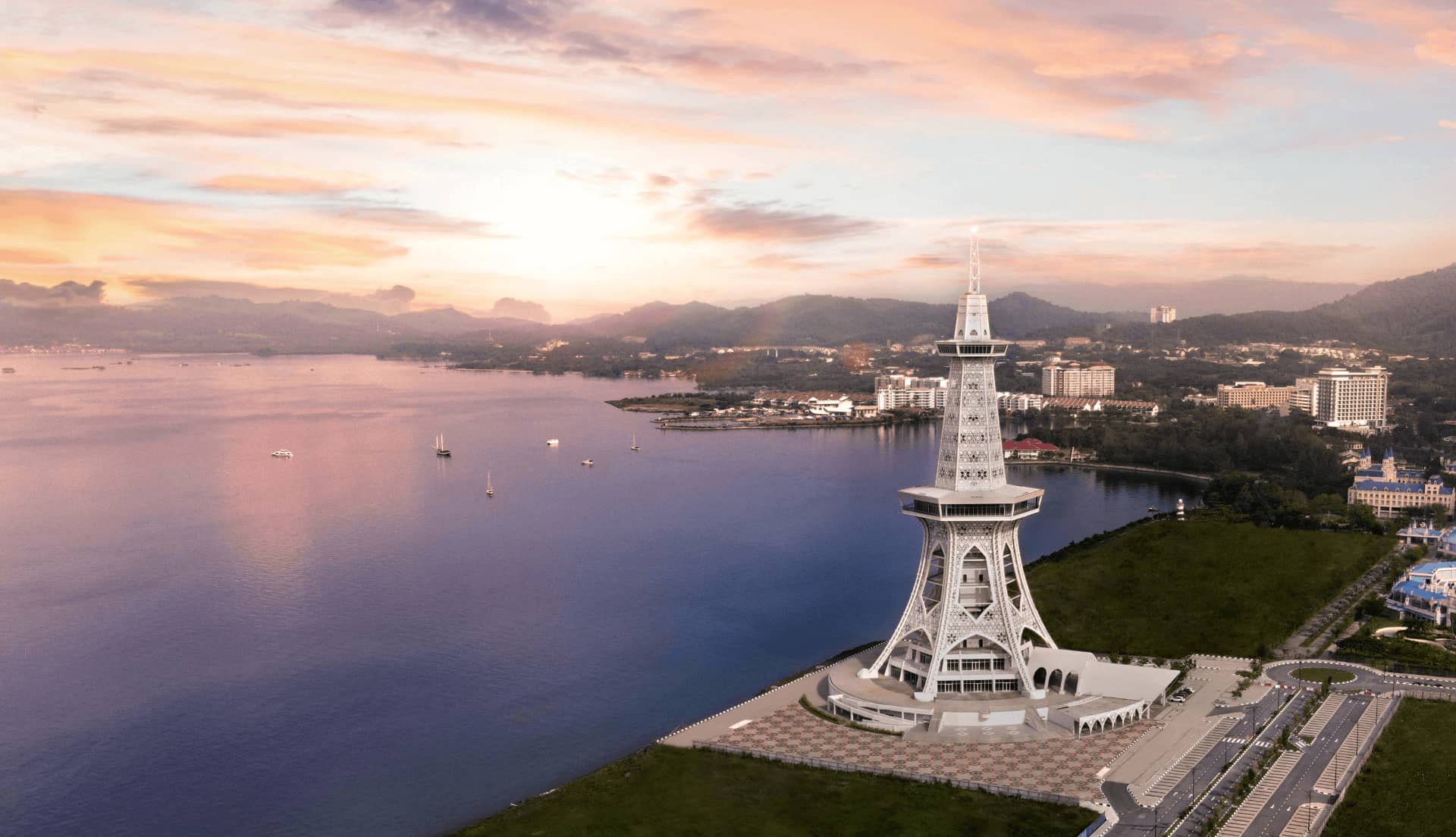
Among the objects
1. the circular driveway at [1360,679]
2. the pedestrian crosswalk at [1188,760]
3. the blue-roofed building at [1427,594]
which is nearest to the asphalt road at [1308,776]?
the circular driveway at [1360,679]

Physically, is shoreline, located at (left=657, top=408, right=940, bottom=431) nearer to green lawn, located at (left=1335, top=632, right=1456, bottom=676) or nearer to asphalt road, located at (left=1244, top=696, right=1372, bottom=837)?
green lawn, located at (left=1335, top=632, right=1456, bottom=676)

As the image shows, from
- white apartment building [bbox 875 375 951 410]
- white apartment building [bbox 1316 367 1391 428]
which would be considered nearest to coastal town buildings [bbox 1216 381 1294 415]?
white apartment building [bbox 1316 367 1391 428]

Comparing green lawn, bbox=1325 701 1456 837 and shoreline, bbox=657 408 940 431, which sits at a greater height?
shoreline, bbox=657 408 940 431

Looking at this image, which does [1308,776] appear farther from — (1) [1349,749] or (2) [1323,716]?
(2) [1323,716]

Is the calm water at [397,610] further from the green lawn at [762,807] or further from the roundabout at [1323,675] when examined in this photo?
the roundabout at [1323,675]

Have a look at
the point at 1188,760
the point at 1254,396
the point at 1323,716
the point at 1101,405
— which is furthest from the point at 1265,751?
the point at 1254,396

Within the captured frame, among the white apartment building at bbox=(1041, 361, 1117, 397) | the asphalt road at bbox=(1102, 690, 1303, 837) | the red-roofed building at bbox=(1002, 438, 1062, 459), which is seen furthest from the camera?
the white apartment building at bbox=(1041, 361, 1117, 397)

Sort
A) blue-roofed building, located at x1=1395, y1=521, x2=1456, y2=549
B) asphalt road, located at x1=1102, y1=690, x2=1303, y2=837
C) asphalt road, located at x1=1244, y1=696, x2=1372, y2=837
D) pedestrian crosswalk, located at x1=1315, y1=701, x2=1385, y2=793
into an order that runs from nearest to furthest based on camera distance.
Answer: asphalt road, located at x1=1102, y1=690, x2=1303, y2=837 → asphalt road, located at x1=1244, y1=696, x2=1372, y2=837 → pedestrian crosswalk, located at x1=1315, y1=701, x2=1385, y2=793 → blue-roofed building, located at x1=1395, y1=521, x2=1456, y2=549

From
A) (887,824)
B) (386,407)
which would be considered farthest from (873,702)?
(386,407)
